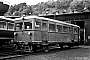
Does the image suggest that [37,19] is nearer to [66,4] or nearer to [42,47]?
[42,47]

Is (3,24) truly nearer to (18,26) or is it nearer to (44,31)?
(18,26)

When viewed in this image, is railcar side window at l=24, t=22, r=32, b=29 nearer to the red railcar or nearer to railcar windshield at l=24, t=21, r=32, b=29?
railcar windshield at l=24, t=21, r=32, b=29

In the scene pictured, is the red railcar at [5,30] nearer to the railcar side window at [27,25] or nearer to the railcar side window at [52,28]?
the railcar side window at [27,25]

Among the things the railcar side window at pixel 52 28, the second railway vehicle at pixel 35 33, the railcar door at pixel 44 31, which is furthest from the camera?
the railcar side window at pixel 52 28

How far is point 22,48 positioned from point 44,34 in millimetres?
2067

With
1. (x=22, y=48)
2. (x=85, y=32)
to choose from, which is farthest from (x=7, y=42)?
(x=85, y=32)

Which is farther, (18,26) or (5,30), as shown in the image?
(5,30)

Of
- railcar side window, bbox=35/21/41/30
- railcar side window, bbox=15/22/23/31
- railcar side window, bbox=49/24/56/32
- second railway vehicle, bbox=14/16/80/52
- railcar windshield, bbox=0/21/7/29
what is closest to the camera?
second railway vehicle, bbox=14/16/80/52

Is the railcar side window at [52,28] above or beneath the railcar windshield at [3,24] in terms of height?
beneath

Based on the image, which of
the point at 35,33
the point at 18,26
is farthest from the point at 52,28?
the point at 18,26

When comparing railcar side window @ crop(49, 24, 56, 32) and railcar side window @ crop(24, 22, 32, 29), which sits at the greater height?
railcar side window @ crop(24, 22, 32, 29)

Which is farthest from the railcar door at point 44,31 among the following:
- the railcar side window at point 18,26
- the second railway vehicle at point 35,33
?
the railcar side window at point 18,26

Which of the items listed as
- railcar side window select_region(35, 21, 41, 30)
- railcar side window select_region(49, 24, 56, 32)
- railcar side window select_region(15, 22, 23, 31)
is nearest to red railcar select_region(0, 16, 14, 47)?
railcar side window select_region(15, 22, 23, 31)

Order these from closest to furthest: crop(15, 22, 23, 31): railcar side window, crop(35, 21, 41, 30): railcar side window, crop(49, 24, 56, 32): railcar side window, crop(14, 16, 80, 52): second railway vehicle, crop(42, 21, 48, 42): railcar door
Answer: crop(14, 16, 80, 52): second railway vehicle < crop(35, 21, 41, 30): railcar side window < crop(42, 21, 48, 42): railcar door < crop(15, 22, 23, 31): railcar side window < crop(49, 24, 56, 32): railcar side window
